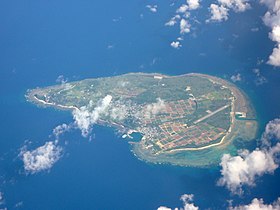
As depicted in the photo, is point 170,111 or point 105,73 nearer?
point 170,111

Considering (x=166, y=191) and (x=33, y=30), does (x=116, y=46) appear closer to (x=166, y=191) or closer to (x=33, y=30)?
(x=33, y=30)

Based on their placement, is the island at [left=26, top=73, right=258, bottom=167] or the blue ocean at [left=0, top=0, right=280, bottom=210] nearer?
the blue ocean at [left=0, top=0, right=280, bottom=210]

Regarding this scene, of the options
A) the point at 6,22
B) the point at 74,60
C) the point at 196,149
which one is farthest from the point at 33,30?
the point at 196,149

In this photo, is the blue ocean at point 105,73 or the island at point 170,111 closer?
the blue ocean at point 105,73

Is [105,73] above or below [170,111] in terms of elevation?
above
